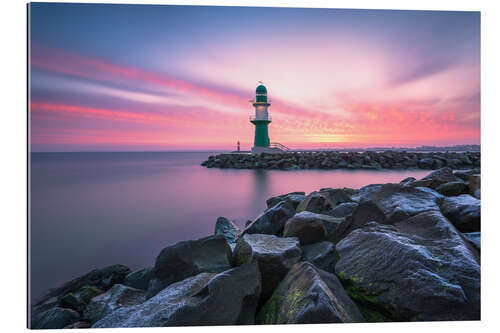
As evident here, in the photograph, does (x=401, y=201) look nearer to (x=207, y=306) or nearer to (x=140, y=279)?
(x=207, y=306)

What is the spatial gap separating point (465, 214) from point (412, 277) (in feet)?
3.89

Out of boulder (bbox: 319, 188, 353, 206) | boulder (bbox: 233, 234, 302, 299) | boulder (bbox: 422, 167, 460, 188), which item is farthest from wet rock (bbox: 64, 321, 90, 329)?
boulder (bbox: 422, 167, 460, 188)

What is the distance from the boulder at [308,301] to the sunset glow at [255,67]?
219 centimetres

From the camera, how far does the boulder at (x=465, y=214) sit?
76.3 inches

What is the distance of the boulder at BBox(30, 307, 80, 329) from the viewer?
169 cm

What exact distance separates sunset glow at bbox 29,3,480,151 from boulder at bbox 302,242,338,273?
193 centimetres

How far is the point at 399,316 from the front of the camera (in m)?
1.31

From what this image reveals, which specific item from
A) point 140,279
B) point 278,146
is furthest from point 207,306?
point 278,146

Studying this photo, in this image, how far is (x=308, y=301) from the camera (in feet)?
3.86
